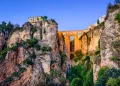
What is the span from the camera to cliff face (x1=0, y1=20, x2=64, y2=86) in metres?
68.1

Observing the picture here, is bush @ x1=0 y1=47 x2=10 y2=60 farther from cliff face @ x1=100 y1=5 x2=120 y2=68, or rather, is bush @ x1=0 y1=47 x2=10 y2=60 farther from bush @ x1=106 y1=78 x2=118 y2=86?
bush @ x1=106 y1=78 x2=118 y2=86

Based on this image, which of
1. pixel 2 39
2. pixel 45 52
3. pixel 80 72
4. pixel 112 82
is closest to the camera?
pixel 112 82

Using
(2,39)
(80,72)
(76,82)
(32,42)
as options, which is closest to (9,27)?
(2,39)

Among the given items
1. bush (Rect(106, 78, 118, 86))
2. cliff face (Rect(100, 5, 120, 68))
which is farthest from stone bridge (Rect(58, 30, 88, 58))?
bush (Rect(106, 78, 118, 86))

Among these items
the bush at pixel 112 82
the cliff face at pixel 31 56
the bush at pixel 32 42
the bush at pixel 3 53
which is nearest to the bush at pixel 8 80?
the cliff face at pixel 31 56

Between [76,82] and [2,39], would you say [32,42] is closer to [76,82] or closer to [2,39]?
[2,39]

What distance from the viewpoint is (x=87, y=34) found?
7900 centimetres

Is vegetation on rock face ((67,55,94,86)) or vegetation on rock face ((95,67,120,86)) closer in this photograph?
vegetation on rock face ((95,67,120,86))

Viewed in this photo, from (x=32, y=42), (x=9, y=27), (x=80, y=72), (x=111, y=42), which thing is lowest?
(x=80, y=72)

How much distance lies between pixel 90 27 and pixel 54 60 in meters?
14.8

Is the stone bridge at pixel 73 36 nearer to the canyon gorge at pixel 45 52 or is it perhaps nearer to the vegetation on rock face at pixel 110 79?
the canyon gorge at pixel 45 52

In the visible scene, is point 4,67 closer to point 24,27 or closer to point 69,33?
point 24,27

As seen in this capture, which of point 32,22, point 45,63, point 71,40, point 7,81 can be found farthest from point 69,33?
point 7,81

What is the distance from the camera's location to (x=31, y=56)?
72.1 meters
